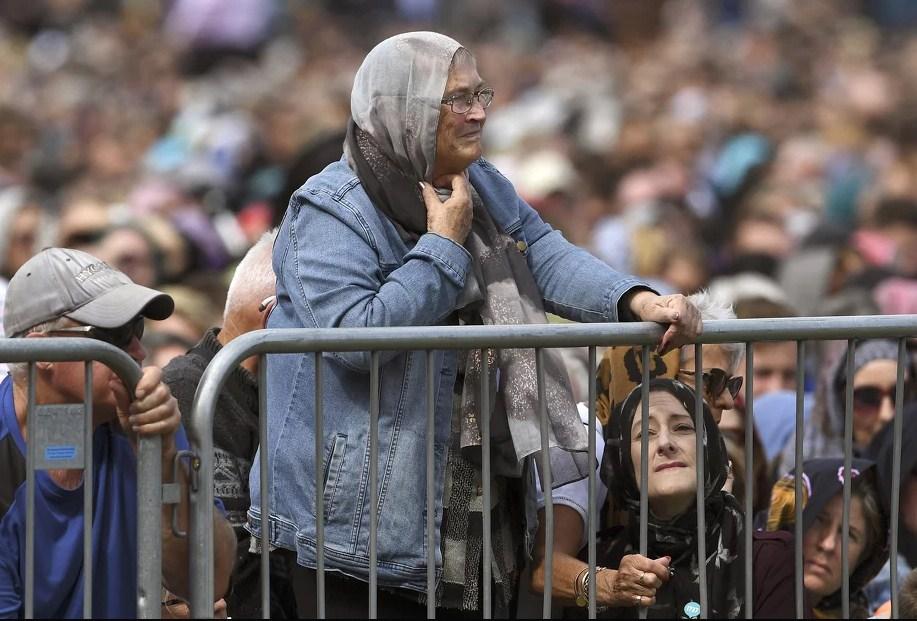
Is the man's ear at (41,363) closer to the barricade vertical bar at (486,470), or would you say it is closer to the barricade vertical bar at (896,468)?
the barricade vertical bar at (486,470)

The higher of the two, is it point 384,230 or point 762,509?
point 384,230

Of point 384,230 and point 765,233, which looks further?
point 765,233

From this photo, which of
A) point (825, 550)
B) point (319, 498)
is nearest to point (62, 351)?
point (319, 498)

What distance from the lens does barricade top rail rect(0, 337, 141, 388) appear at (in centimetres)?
402

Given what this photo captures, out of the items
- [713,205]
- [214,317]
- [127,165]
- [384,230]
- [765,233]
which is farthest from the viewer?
[127,165]

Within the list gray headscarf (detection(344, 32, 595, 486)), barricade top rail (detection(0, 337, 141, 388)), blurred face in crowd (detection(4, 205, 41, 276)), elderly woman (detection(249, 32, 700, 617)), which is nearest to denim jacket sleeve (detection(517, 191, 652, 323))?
elderly woman (detection(249, 32, 700, 617))

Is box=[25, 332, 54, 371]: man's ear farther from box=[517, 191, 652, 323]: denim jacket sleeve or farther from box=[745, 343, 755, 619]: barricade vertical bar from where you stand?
box=[745, 343, 755, 619]: barricade vertical bar

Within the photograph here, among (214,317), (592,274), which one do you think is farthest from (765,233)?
(592,274)

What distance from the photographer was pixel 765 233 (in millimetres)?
12172

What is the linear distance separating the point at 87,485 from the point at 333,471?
597 millimetres

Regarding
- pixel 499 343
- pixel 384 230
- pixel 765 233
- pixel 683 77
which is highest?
pixel 683 77

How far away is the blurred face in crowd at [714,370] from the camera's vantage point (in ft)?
16.6

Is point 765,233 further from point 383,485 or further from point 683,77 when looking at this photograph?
point 383,485

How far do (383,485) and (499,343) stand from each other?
43cm
